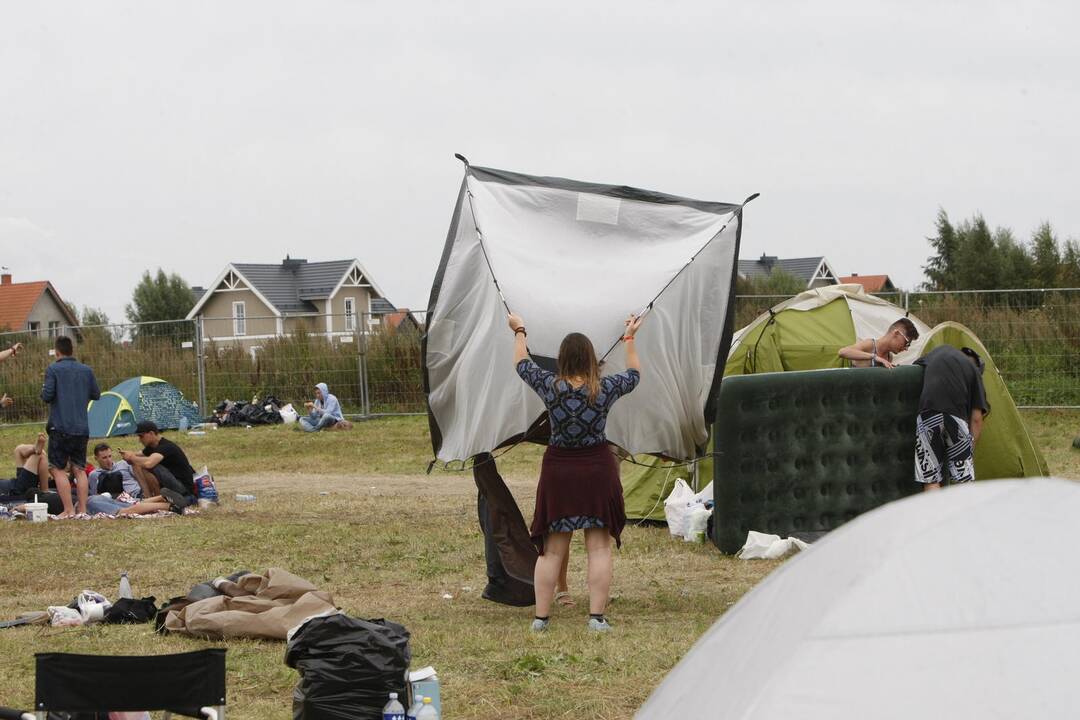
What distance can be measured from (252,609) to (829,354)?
7081 millimetres

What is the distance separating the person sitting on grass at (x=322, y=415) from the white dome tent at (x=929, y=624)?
791 inches

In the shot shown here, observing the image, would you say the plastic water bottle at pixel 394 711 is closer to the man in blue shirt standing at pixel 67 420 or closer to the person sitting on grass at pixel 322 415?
the man in blue shirt standing at pixel 67 420

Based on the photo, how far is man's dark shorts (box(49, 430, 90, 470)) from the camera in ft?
43.4

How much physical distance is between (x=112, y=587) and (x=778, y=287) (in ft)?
145

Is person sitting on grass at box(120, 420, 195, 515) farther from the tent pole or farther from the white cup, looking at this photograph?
the tent pole

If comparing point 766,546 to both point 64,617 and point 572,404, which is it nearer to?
point 572,404

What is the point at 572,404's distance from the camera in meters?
7.30

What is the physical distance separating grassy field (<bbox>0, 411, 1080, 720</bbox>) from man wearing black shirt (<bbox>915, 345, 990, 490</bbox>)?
1579 millimetres

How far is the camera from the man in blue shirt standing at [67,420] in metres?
13.2

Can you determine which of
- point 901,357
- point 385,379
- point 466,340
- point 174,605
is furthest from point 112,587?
point 385,379

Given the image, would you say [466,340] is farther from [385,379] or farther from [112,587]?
[385,379]

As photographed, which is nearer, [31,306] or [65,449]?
[65,449]

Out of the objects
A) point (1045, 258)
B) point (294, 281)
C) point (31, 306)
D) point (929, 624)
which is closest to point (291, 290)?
point (294, 281)

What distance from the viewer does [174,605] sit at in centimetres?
793
